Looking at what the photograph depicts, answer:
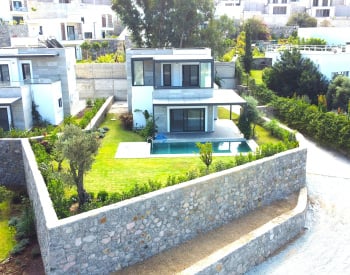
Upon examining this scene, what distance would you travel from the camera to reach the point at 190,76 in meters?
27.7

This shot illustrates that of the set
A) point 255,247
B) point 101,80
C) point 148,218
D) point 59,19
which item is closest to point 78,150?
point 148,218

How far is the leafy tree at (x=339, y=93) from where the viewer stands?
33.9 meters

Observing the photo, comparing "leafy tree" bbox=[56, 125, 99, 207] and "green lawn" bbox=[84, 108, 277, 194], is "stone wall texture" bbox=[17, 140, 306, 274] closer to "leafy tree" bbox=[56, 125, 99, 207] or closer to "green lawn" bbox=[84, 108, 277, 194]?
"leafy tree" bbox=[56, 125, 99, 207]

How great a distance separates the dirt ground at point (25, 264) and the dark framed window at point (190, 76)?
54.9 ft

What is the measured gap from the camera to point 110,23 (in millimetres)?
74188

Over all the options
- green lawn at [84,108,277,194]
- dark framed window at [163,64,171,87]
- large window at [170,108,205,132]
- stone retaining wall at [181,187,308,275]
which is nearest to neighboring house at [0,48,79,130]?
green lawn at [84,108,277,194]

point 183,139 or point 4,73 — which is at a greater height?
point 4,73

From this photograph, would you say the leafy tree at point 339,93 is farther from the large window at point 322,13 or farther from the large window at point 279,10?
the large window at point 279,10

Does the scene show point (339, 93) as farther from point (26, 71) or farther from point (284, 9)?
point (284, 9)

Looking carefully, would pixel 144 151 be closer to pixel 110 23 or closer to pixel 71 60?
pixel 71 60

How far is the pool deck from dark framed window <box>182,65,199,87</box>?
367 cm

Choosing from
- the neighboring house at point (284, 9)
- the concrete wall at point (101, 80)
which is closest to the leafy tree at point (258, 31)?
the neighboring house at point (284, 9)

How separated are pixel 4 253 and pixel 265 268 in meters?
9.91

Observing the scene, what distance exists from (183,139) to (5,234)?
1282 cm
